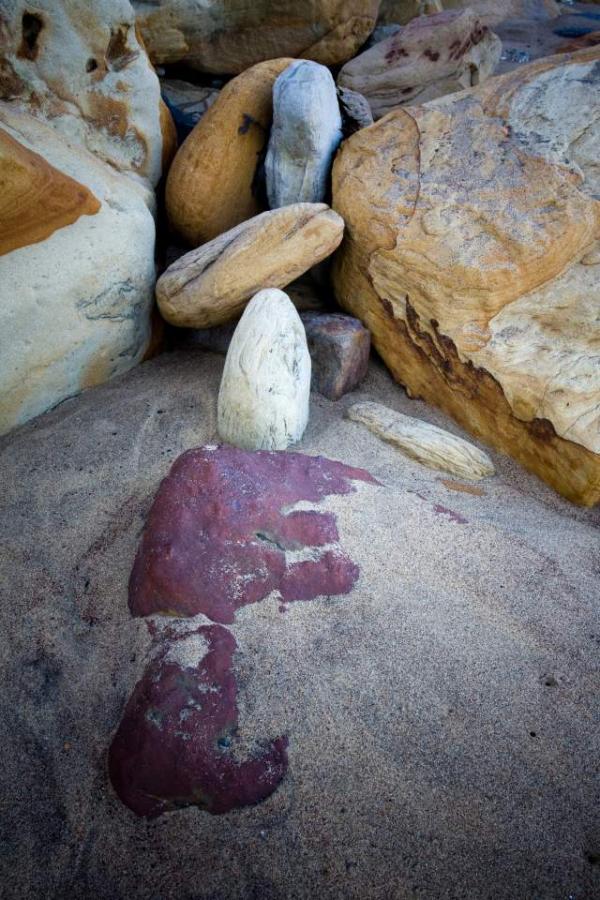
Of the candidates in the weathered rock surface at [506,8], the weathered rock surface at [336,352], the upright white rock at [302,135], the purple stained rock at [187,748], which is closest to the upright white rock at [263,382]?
the weathered rock surface at [336,352]

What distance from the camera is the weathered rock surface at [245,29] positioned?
3.21m

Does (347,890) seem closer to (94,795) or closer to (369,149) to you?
(94,795)

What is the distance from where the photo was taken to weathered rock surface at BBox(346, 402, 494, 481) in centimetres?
214

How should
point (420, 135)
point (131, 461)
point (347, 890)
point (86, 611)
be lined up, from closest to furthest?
1. point (347, 890)
2. point (86, 611)
3. point (131, 461)
4. point (420, 135)

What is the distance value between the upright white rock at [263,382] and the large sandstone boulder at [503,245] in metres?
0.61

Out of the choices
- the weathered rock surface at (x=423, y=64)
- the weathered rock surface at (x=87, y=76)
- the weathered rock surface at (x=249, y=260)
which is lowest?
the weathered rock surface at (x=249, y=260)

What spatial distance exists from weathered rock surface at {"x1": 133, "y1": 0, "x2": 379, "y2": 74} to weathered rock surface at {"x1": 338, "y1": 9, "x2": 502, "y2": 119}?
0.21 metres

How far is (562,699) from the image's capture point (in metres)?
1.38

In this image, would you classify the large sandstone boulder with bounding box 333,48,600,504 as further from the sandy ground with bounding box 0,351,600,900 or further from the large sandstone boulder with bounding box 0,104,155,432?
the large sandstone boulder with bounding box 0,104,155,432

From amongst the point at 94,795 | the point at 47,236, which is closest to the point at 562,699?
the point at 94,795

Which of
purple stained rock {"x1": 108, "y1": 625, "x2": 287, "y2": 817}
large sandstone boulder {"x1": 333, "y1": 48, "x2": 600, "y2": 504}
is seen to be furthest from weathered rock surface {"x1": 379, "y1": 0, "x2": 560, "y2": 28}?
purple stained rock {"x1": 108, "y1": 625, "x2": 287, "y2": 817}

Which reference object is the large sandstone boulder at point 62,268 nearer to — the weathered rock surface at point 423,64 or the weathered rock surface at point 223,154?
the weathered rock surface at point 223,154

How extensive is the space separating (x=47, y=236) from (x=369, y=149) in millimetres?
1317

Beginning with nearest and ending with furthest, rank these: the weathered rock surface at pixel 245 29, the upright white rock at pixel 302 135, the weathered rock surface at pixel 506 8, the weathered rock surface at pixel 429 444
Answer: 1. the weathered rock surface at pixel 429 444
2. the upright white rock at pixel 302 135
3. the weathered rock surface at pixel 245 29
4. the weathered rock surface at pixel 506 8
